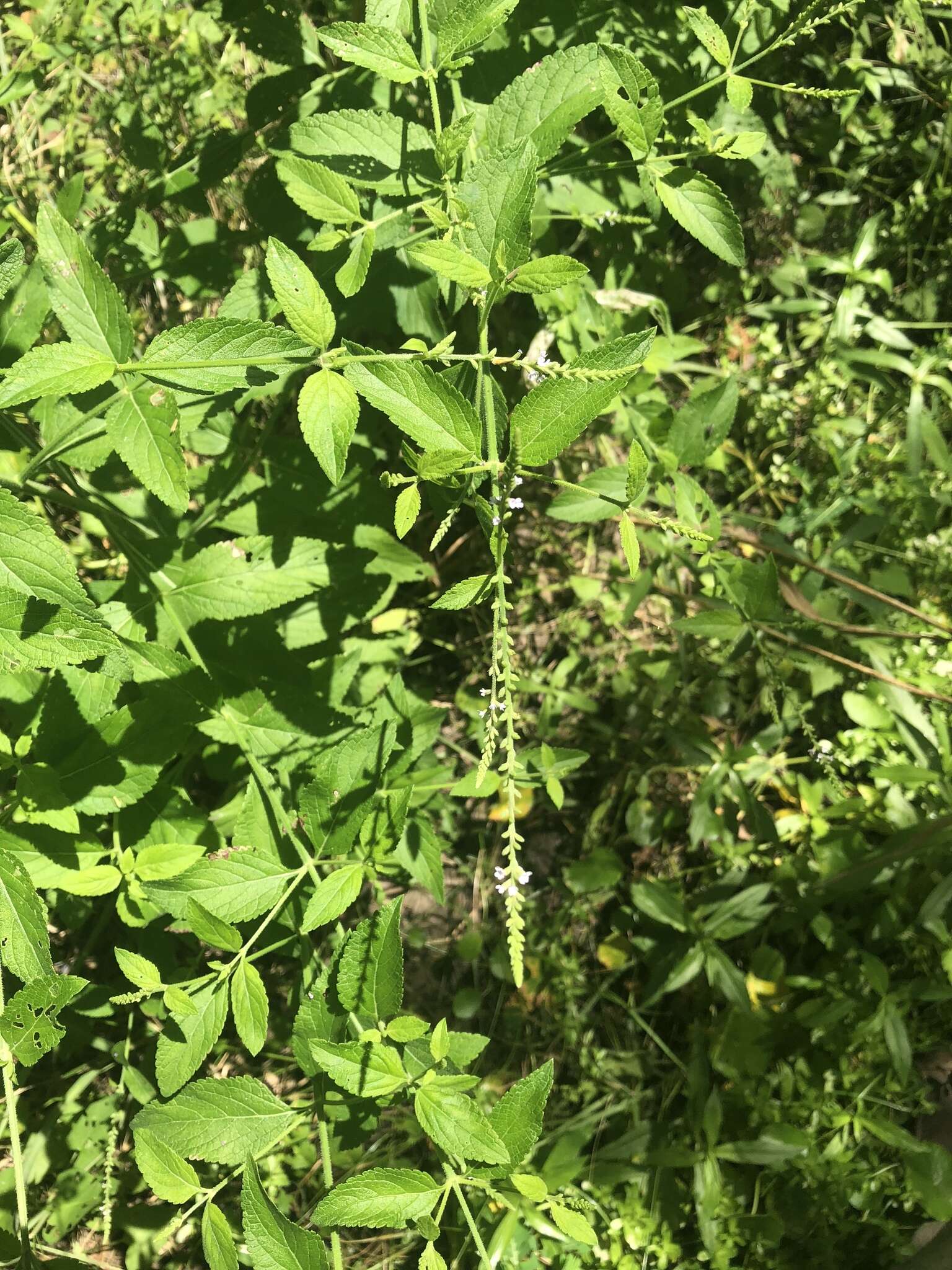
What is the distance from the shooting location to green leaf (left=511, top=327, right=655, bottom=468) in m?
1.26

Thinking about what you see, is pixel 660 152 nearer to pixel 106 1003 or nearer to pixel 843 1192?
pixel 106 1003

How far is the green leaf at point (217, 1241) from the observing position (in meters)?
1.41

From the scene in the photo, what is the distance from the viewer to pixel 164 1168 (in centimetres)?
150

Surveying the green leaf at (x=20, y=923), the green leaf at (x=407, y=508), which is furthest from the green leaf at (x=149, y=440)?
the green leaf at (x=20, y=923)

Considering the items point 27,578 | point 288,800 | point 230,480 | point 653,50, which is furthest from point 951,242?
point 27,578

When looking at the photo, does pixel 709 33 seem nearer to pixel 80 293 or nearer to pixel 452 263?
pixel 452 263

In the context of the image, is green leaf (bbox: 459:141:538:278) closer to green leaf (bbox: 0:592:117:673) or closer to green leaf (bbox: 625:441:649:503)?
green leaf (bbox: 625:441:649:503)

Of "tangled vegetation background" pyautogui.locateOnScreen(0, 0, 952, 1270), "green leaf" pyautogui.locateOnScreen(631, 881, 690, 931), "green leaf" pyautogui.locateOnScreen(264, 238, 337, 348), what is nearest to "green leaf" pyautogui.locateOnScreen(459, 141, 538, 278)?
"tangled vegetation background" pyautogui.locateOnScreen(0, 0, 952, 1270)

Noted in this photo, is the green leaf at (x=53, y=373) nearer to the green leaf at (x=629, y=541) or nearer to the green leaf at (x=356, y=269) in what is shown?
the green leaf at (x=356, y=269)

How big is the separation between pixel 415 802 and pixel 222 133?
1862 millimetres

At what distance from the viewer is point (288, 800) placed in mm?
1981

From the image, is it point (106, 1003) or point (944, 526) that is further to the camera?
point (944, 526)

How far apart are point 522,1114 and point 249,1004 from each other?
0.51 meters

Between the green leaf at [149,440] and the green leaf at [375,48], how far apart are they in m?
0.65
